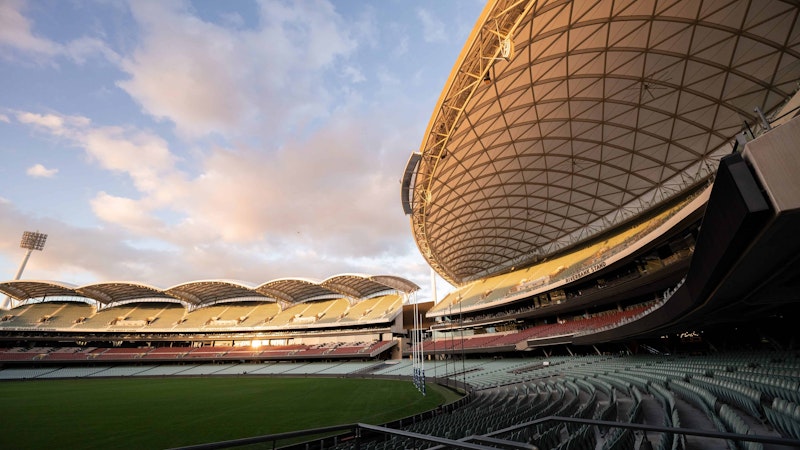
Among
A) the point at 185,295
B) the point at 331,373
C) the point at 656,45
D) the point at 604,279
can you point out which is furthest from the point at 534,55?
the point at 185,295

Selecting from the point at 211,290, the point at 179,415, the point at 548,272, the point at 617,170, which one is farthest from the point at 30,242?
the point at 617,170

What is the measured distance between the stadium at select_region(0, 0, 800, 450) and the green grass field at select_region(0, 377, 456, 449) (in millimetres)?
3269

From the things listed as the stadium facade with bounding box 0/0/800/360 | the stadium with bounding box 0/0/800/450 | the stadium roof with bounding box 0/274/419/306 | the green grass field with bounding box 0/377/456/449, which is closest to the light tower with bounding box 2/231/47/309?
the stadium roof with bounding box 0/274/419/306

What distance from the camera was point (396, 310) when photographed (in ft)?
225

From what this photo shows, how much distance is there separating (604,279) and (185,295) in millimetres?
83741

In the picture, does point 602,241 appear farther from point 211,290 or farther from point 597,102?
point 211,290

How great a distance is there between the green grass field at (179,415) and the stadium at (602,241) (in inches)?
129

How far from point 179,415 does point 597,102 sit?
35.8 metres

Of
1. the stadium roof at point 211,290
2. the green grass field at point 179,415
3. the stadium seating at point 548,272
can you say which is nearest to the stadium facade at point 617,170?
the stadium seating at point 548,272

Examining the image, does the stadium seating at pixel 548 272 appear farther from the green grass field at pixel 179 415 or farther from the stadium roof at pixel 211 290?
the green grass field at pixel 179 415

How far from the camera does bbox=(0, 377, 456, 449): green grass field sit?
1569cm

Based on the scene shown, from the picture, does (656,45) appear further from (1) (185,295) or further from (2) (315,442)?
(1) (185,295)

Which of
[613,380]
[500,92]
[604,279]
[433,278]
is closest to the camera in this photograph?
[613,380]

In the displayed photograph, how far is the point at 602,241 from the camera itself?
4178cm
